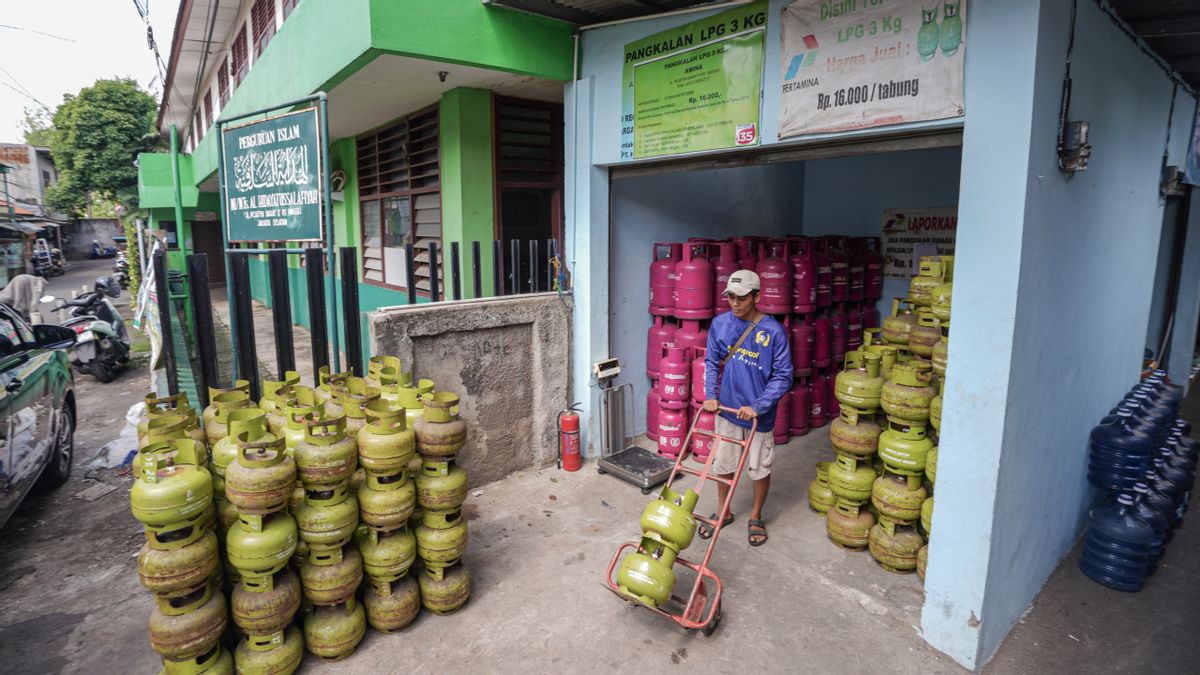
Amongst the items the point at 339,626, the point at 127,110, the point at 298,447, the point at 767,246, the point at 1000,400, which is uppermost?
the point at 127,110

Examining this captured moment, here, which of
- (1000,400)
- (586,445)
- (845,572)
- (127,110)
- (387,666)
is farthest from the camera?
(127,110)

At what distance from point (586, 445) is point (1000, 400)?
409 cm

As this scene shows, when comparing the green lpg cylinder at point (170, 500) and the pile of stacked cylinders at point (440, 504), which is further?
the pile of stacked cylinders at point (440, 504)

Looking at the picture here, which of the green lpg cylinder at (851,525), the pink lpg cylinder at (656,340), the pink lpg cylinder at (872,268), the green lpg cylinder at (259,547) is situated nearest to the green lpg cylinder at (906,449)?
the green lpg cylinder at (851,525)

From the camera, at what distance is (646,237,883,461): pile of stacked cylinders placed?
21.3ft

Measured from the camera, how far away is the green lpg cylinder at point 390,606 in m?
3.76

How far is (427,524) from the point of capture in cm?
394

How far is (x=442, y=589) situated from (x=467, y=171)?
4.72m

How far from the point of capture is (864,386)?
470 centimetres

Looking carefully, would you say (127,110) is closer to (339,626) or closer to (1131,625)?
(339,626)

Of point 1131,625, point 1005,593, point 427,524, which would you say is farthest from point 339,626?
point 1131,625

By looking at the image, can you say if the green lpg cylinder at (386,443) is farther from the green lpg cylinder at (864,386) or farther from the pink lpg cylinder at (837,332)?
the pink lpg cylinder at (837,332)

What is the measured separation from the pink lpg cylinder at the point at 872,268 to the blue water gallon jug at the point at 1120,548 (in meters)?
3.79

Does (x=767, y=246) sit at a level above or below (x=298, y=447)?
above
